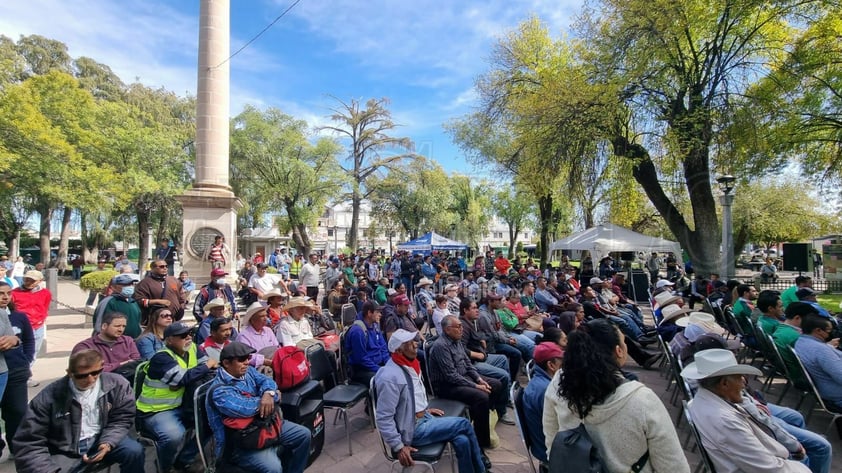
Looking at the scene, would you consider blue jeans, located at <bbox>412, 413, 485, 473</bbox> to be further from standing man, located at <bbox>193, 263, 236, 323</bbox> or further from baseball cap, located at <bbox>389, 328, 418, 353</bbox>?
standing man, located at <bbox>193, 263, 236, 323</bbox>

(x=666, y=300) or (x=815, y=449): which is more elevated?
(x=666, y=300)

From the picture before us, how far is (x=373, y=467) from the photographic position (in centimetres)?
387

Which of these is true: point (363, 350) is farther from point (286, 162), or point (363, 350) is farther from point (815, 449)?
point (286, 162)

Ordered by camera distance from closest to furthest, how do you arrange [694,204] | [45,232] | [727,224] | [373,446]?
[373,446] < [727,224] < [694,204] < [45,232]

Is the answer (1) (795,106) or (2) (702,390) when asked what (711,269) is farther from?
(2) (702,390)

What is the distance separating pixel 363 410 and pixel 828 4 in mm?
14692

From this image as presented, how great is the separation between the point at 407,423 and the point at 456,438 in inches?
16.5

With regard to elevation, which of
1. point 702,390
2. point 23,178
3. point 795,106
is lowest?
point 702,390

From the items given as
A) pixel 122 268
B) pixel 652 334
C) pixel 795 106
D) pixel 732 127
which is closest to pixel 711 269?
pixel 732 127

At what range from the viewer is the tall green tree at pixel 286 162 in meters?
26.7

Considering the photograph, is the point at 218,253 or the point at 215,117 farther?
the point at 215,117

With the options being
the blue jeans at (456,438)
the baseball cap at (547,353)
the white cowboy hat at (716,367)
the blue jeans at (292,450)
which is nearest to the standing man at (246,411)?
the blue jeans at (292,450)

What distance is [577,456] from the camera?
2066 mm

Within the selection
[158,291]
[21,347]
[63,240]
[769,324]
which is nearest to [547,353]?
[769,324]
